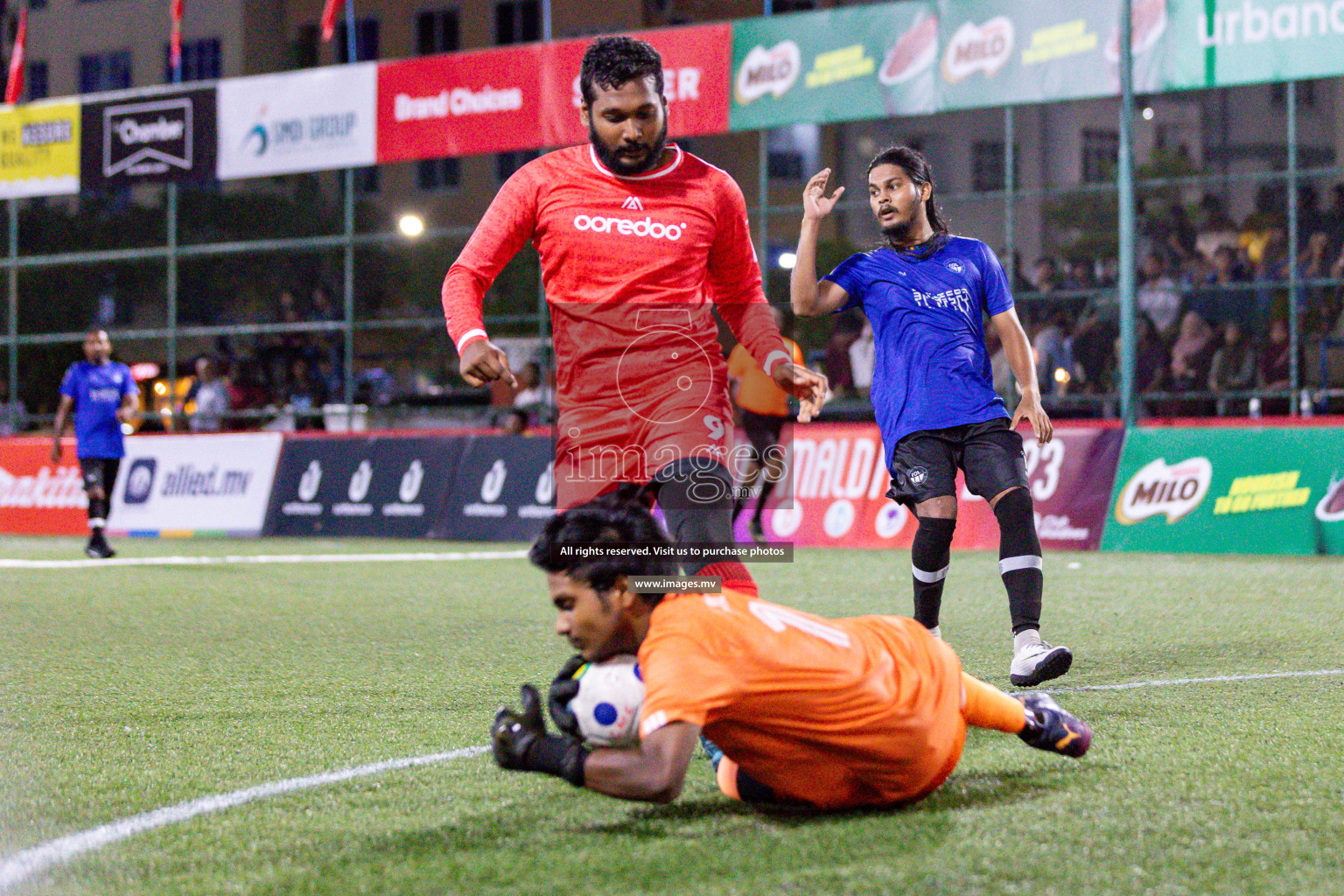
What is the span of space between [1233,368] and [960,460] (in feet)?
37.2

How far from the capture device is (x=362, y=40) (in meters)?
50.3

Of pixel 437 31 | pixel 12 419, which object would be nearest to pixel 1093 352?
pixel 12 419

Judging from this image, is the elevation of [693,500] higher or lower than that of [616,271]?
lower

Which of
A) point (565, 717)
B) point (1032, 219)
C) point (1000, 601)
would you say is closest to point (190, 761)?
point (565, 717)

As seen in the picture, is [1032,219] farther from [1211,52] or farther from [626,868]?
[626,868]

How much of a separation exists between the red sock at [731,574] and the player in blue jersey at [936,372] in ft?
5.31

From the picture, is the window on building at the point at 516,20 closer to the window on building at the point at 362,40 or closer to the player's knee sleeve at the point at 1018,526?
the window on building at the point at 362,40

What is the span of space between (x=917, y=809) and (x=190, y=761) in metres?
2.18

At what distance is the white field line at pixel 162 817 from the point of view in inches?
131

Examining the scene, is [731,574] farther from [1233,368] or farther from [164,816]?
[1233,368]

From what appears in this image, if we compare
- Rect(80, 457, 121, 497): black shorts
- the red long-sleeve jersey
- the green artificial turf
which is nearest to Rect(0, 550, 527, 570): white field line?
Rect(80, 457, 121, 497): black shorts

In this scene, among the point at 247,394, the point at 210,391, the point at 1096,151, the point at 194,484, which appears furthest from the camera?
the point at 1096,151

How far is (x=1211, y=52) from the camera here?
1407cm

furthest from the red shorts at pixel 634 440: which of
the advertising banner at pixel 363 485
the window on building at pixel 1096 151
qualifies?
the window on building at pixel 1096 151
